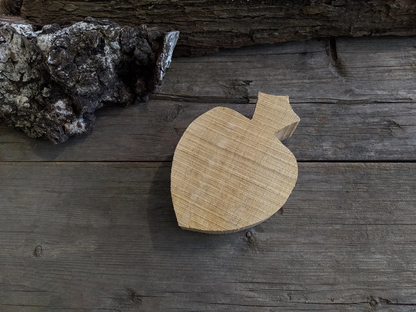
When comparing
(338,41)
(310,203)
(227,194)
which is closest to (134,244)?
(227,194)

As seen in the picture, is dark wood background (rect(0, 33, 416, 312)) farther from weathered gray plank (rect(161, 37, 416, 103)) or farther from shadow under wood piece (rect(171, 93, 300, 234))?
shadow under wood piece (rect(171, 93, 300, 234))

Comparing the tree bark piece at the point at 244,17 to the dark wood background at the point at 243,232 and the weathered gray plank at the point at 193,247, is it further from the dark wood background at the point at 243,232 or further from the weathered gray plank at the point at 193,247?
the weathered gray plank at the point at 193,247

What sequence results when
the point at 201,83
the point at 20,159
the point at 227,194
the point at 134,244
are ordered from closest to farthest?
1. the point at 227,194
2. the point at 134,244
3. the point at 20,159
4. the point at 201,83

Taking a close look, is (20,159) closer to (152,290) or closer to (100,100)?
(100,100)

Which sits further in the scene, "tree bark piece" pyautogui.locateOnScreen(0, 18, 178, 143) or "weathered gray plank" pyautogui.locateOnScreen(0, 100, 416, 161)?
"weathered gray plank" pyautogui.locateOnScreen(0, 100, 416, 161)

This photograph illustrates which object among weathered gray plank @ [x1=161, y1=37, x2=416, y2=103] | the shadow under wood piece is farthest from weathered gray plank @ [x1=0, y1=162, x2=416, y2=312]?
weathered gray plank @ [x1=161, y1=37, x2=416, y2=103]

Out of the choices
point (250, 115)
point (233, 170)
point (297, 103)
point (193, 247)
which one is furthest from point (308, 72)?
point (193, 247)
